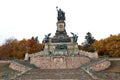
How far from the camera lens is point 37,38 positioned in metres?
86.9

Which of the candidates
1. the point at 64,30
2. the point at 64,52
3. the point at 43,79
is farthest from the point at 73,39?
the point at 43,79

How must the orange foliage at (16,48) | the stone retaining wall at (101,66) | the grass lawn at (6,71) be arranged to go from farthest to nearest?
the orange foliage at (16,48)
the stone retaining wall at (101,66)
the grass lawn at (6,71)

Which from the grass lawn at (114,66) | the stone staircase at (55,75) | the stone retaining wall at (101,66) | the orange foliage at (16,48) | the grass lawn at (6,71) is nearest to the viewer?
the stone staircase at (55,75)

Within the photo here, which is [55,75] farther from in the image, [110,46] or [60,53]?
[110,46]

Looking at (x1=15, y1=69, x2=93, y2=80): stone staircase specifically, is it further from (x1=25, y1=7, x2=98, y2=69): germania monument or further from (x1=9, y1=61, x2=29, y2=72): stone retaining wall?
(x1=25, y1=7, x2=98, y2=69): germania monument

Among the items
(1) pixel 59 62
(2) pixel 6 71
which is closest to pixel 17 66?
(2) pixel 6 71

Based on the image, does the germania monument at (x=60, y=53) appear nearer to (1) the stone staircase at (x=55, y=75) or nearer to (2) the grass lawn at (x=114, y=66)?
(2) the grass lawn at (x=114, y=66)

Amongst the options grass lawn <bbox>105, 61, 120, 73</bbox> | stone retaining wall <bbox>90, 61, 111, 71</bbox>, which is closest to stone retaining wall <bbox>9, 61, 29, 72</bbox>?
stone retaining wall <bbox>90, 61, 111, 71</bbox>

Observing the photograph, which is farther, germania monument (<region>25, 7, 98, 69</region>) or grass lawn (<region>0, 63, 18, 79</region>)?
germania monument (<region>25, 7, 98, 69</region>)

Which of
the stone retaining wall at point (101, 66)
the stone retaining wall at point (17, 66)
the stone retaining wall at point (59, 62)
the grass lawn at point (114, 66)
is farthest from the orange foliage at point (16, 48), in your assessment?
the stone retaining wall at point (101, 66)

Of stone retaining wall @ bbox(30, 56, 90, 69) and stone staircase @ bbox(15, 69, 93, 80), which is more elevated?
stone retaining wall @ bbox(30, 56, 90, 69)

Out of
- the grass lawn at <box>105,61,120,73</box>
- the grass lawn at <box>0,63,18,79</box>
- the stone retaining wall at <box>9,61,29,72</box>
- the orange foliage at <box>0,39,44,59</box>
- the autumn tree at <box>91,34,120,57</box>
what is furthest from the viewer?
the orange foliage at <box>0,39,44,59</box>

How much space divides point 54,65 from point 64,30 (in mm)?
14931

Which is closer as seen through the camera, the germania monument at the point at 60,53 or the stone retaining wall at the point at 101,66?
the stone retaining wall at the point at 101,66
